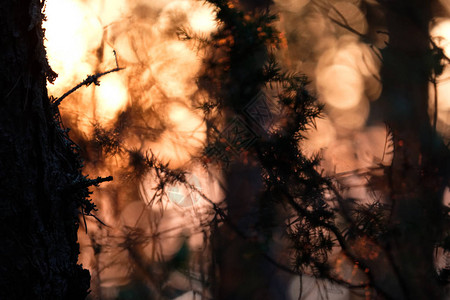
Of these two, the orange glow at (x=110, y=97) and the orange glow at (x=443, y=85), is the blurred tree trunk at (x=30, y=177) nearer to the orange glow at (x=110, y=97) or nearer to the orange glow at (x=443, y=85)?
the orange glow at (x=110, y=97)

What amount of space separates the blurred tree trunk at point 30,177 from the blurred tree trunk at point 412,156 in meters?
0.56

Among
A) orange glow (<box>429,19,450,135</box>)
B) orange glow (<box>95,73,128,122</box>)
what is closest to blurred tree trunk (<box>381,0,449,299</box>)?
orange glow (<box>429,19,450,135</box>)

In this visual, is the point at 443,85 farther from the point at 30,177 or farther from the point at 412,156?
the point at 30,177

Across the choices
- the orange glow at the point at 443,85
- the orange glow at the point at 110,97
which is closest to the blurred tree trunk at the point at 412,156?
the orange glow at the point at 443,85

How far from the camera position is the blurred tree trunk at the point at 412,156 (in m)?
0.62

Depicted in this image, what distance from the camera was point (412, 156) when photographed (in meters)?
0.65

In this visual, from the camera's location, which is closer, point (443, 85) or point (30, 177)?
point (30, 177)

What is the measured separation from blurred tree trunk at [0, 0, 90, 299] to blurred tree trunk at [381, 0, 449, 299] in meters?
0.56

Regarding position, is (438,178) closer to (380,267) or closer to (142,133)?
(380,267)

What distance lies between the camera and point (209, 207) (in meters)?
0.60

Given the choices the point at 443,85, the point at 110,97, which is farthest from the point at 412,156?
the point at 110,97

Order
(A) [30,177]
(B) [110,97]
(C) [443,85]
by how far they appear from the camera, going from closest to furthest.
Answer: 1. (A) [30,177]
2. (B) [110,97]
3. (C) [443,85]

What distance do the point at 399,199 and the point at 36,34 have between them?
0.63 metres

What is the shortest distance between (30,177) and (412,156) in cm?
65
